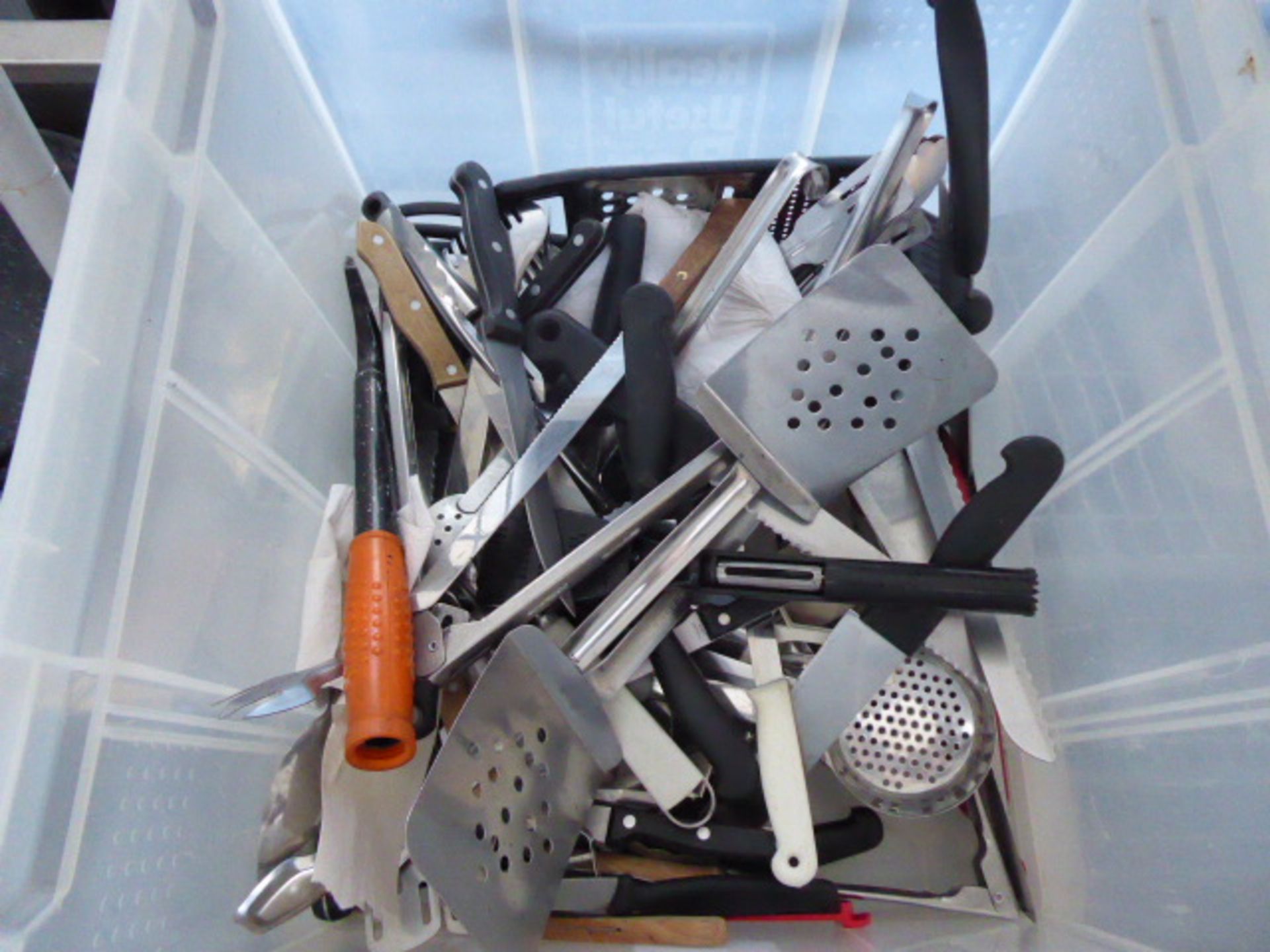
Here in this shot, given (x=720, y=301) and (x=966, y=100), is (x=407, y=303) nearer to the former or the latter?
(x=720, y=301)

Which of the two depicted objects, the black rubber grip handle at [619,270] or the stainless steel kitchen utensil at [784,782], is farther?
the black rubber grip handle at [619,270]

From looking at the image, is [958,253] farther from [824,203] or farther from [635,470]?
[635,470]

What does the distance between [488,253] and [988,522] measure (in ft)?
1.25

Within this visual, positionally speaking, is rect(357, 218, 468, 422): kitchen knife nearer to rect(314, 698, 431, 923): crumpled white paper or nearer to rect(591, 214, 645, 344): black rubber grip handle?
rect(591, 214, 645, 344): black rubber grip handle

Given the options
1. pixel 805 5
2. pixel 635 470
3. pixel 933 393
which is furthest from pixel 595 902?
pixel 805 5

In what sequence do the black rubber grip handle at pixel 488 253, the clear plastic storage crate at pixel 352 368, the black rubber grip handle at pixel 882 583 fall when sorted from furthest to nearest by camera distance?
the black rubber grip handle at pixel 488 253 → the black rubber grip handle at pixel 882 583 → the clear plastic storage crate at pixel 352 368

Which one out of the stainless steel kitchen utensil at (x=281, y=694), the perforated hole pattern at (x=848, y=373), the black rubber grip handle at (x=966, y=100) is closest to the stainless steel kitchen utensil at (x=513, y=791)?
the stainless steel kitchen utensil at (x=281, y=694)

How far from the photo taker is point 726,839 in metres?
0.55

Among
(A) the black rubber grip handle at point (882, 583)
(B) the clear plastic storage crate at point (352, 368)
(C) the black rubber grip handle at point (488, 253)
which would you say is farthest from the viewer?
(C) the black rubber grip handle at point (488, 253)

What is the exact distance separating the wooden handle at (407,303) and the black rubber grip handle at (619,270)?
0.11 m

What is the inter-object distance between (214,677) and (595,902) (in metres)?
0.26

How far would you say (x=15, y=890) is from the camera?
36 cm

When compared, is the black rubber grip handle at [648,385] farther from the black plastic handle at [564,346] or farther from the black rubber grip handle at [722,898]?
the black rubber grip handle at [722,898]

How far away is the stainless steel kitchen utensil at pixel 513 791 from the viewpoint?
0.46m
